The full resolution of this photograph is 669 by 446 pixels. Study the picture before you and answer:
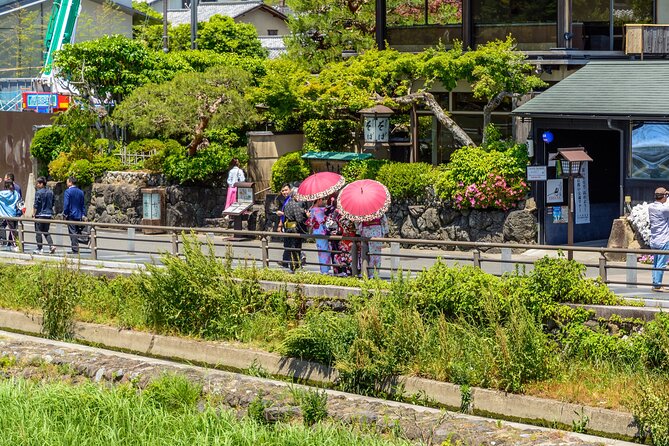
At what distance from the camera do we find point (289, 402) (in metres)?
16.3

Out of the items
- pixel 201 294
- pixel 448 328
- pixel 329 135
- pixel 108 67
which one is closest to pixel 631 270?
pixel 448 328

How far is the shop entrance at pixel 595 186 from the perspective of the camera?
87.1ft

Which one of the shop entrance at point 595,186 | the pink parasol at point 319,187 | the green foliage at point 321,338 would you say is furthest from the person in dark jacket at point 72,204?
the shop entrance at point 595,186

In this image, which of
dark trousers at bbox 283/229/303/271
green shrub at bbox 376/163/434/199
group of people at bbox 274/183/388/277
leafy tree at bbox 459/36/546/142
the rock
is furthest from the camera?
green shrub at bbox 376/163/434/199

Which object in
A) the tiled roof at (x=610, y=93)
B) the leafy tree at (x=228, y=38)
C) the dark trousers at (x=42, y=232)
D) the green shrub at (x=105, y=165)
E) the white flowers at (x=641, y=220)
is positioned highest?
the leafy tree at (x=228, y=38)

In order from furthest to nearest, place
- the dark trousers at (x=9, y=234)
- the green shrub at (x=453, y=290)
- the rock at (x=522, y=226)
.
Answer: the rock at (x=522, y=226), the dark trousers at (x=9, y=234), the green shrub at (x=453, y=290)

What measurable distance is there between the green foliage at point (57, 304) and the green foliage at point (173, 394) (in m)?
5.58

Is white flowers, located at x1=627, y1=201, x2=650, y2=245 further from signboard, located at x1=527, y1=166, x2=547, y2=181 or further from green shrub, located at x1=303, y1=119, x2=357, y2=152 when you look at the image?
green shrub, located at x1=303, y1=119, x2=357, y2=152

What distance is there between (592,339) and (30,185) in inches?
968

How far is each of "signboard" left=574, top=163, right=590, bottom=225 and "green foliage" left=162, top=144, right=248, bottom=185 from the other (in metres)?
9.47

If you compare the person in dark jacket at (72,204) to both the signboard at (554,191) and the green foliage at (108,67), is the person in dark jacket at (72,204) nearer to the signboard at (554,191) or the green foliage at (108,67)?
the green foliage at (108,67)

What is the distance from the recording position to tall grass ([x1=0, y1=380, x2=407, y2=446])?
48.5 feet

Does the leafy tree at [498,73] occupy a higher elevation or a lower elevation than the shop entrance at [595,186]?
higher

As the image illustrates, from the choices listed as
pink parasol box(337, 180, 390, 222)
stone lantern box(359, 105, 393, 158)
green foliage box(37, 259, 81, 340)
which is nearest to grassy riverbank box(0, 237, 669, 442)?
pink parasol box(337, 180, 390, 222)
